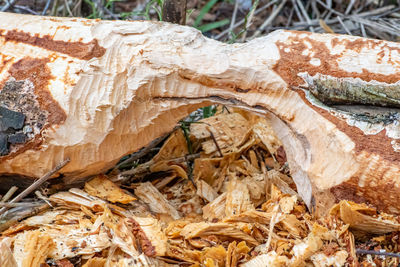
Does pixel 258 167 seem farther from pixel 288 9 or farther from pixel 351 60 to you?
pixel 288 9

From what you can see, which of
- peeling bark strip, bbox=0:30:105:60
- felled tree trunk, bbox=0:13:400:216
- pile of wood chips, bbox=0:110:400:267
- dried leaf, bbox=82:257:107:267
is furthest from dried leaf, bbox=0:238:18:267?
peeling bark strip, bbox=0:30:105:60

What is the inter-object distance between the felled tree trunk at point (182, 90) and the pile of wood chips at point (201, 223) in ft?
0.29

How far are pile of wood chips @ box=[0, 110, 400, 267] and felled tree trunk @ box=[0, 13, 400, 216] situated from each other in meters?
0.09

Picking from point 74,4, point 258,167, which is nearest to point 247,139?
point 258,167

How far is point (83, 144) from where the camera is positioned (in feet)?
4.44

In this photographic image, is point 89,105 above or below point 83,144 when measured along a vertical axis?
above

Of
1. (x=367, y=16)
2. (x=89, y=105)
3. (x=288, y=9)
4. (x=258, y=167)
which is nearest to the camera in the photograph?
(x=89, y=105)

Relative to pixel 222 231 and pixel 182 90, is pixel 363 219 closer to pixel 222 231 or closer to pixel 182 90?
pixel 222 231

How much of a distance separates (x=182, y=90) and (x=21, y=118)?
0.47 meters

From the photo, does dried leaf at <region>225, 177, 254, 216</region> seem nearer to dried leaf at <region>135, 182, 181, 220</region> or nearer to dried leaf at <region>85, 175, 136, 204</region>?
dried leaf at <region>135, 182, 181, 220</region>

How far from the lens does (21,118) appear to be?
1.30 metres

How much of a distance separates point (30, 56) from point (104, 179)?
0.46m

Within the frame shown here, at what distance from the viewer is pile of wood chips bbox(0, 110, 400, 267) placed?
46.6 inches

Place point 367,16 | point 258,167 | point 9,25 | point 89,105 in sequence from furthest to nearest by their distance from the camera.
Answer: point 367,16 → point 258,167 → point 9,25 → point 89,105
